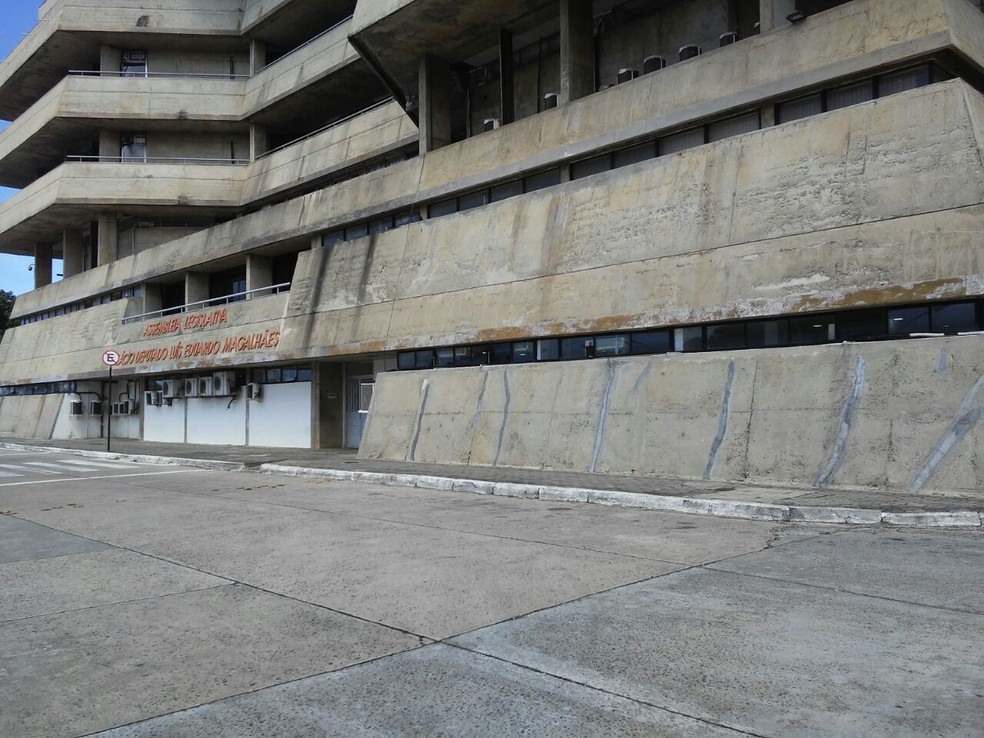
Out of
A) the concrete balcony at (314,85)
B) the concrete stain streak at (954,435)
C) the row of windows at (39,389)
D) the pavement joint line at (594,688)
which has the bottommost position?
the pavement joint line at (594,688)

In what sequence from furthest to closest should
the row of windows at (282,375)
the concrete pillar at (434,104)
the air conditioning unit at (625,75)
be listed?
1. the row of windows at (282,375)
2. the concrete pillar at (434,104)
3. the air conditioning unit at (625,75)

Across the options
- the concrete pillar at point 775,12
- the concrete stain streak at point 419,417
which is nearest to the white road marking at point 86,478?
the concrete stain streak at point 419,417

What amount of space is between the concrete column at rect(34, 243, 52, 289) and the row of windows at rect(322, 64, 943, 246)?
31.1 metres

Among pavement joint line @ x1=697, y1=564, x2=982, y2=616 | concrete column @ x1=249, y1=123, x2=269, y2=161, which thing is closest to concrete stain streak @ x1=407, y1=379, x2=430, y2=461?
pavement joint line @ x1=697, y1=564, x2=982, y2=616

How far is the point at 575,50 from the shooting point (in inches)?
699

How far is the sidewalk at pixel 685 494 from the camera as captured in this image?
26.3ft

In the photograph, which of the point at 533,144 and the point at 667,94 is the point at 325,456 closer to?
the point at 533,144

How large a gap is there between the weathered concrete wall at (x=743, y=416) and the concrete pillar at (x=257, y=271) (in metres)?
14.2

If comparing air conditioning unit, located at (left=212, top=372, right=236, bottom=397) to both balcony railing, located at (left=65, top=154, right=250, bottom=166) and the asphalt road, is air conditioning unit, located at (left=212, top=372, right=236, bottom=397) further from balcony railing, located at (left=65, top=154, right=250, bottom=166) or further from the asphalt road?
the asphalt road

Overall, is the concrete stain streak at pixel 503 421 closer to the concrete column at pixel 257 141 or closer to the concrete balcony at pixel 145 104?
the concrete column at pixel 257 141

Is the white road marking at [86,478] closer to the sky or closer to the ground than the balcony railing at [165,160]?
Answer: closer to the ground

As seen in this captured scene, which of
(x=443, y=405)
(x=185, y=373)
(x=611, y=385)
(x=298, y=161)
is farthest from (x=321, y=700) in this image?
(x=185, y=373)

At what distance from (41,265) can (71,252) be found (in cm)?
578

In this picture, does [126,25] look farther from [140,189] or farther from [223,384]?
[223,384]
